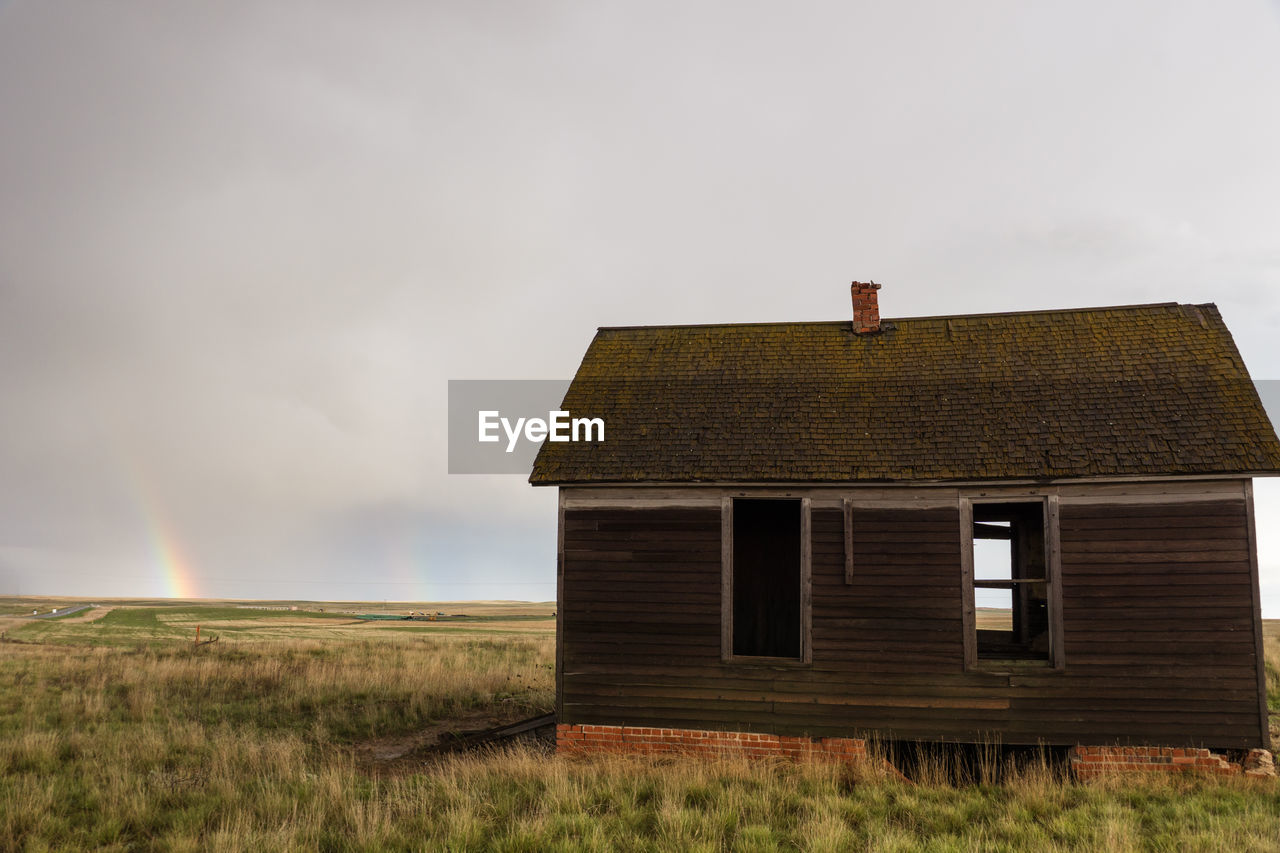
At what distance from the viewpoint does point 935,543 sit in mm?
10258

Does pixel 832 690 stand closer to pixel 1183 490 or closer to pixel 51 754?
pixel 1183 490

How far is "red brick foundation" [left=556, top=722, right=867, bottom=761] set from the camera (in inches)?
399

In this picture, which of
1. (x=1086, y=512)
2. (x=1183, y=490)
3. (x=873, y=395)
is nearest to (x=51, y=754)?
(x=873, y=395)

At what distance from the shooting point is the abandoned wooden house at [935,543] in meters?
9.67

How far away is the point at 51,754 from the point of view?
10453 millimetres

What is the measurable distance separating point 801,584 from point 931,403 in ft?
10.5

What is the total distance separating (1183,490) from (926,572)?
3.14 metres

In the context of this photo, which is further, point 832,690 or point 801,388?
point 801,388

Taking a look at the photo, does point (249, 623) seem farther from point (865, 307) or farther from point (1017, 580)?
point (1017, 580)

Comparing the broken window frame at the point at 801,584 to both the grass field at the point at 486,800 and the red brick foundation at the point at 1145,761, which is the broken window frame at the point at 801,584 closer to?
the grass field at the point at 486,800

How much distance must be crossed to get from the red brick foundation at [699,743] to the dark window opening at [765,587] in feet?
12.9

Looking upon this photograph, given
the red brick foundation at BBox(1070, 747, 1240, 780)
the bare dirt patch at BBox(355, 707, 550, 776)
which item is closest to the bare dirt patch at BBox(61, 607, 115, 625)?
the bare dirt patch at BBox(355, 707, 550, 776)

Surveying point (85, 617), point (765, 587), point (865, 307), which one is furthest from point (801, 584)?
point (85, 617)

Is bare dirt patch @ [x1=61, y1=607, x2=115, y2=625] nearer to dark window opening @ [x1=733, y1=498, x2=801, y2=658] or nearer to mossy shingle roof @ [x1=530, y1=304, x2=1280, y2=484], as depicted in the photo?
dark window opening @ [x1=733, y1=498, x2=801, y2=658]
